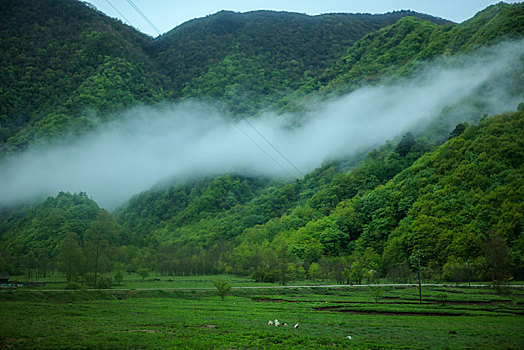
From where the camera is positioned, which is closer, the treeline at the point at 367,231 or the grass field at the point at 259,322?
the grass field at the point at 259,322

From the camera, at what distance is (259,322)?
43.0m

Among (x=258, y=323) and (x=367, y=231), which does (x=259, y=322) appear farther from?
(x=367, y=231)

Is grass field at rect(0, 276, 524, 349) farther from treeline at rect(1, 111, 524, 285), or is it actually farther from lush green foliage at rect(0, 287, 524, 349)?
treeline at rect(1, 111, 524, 285)

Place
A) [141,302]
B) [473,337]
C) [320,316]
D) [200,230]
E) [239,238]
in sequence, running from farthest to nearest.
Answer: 1. [200,230]
2. [239,238]
3. [141,302]
4. [320,316]
5. [473,337]

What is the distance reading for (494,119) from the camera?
465ft

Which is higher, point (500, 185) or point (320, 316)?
point (500, 185)

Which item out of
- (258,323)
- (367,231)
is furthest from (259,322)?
(367,231)

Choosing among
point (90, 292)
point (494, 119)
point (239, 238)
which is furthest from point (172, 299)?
point (494, 119)

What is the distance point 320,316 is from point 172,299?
28914 millimetres

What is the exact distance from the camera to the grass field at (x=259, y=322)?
31344 mm

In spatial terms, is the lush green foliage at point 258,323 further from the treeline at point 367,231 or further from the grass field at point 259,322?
the treeline at point 367,231

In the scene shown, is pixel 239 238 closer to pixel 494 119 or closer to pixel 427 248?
pixel 427 248

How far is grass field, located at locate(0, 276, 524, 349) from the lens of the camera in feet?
103

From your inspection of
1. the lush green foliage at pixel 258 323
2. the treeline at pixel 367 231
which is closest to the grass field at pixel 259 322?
the lush green foliage at pixel 258 323
